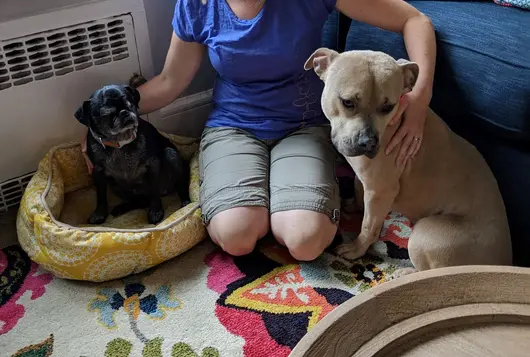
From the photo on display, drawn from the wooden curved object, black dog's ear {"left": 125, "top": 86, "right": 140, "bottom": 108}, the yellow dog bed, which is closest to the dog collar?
black dog's ear {"left": 125, "top": 86, "right": 140, "bottom": 108}

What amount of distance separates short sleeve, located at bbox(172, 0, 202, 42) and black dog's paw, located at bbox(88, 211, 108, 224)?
65cm

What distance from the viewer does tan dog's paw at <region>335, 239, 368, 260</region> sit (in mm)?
1722

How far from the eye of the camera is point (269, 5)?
1.63 meters

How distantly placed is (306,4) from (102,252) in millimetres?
934

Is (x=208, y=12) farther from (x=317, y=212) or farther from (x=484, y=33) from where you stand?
(x=484, y=33)

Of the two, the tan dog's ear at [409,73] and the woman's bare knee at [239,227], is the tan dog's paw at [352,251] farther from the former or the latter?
the tan dog's ear at [409,73]

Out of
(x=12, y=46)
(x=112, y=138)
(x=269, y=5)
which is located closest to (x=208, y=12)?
(x=269, y=5)

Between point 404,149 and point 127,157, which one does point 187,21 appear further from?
point 404,149

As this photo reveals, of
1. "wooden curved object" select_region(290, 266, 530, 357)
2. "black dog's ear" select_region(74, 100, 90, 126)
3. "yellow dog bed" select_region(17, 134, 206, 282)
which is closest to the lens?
"wooden curved object" select_region(290, 266, 530, 357)

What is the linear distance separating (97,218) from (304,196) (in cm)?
72

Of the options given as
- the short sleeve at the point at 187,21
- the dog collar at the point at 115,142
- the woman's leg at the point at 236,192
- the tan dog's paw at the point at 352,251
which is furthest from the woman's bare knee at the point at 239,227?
the short sleeve at the point at 187,21

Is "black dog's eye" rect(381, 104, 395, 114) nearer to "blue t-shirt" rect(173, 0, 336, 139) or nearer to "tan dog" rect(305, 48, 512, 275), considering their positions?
"tan dog" rect(305, 48, 512, 275)

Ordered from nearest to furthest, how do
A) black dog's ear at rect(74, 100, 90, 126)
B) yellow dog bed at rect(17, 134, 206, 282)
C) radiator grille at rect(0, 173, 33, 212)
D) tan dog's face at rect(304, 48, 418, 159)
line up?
tan dog's face at rect(304, 48, 418, 159) → yellow dog bed at rect(17, 134, 206, 282) → black dog's ear at rect(74, 100, 90, 126) → radiator grille at rect(0, 173, 33, 212)

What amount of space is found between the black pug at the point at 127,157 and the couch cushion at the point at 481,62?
0.80 meters
